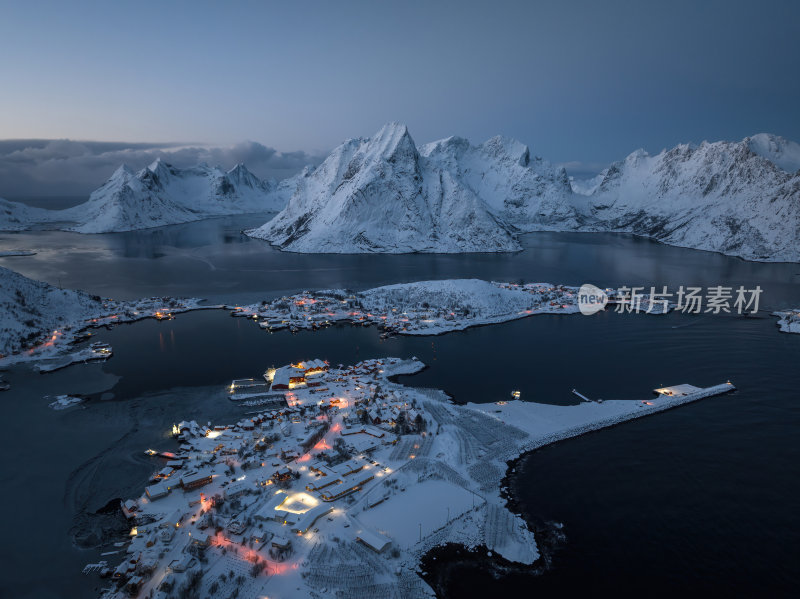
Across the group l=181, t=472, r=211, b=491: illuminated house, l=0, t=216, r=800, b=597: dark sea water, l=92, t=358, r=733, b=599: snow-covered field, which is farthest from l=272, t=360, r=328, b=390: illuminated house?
l=181, t=472, r=211, b=491: illuminated house

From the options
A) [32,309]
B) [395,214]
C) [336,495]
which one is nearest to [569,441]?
[336,495]

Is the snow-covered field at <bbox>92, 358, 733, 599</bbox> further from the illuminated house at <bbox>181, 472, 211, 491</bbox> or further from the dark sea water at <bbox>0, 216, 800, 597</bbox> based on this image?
the dark sea water at <bbox>0, 216, 800, 597</bbox>

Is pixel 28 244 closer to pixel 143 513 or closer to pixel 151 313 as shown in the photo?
pixel 151 313

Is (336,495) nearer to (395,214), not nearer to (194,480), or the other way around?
(194,480)

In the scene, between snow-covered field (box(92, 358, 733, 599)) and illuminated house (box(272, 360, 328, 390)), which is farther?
illuminated house (box(272, 360, 328, 390))

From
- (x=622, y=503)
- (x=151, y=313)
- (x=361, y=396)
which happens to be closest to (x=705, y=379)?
(x=622, y=503)

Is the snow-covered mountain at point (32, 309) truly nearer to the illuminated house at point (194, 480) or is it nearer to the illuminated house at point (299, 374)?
the illuminated house at point (299, 374)

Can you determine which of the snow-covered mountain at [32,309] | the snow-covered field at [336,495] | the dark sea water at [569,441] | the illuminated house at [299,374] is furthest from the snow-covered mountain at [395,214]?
the snow-covered field at [336,495]

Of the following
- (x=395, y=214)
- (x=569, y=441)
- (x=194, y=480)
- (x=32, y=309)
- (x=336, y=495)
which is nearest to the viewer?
(x=336, y=495)
